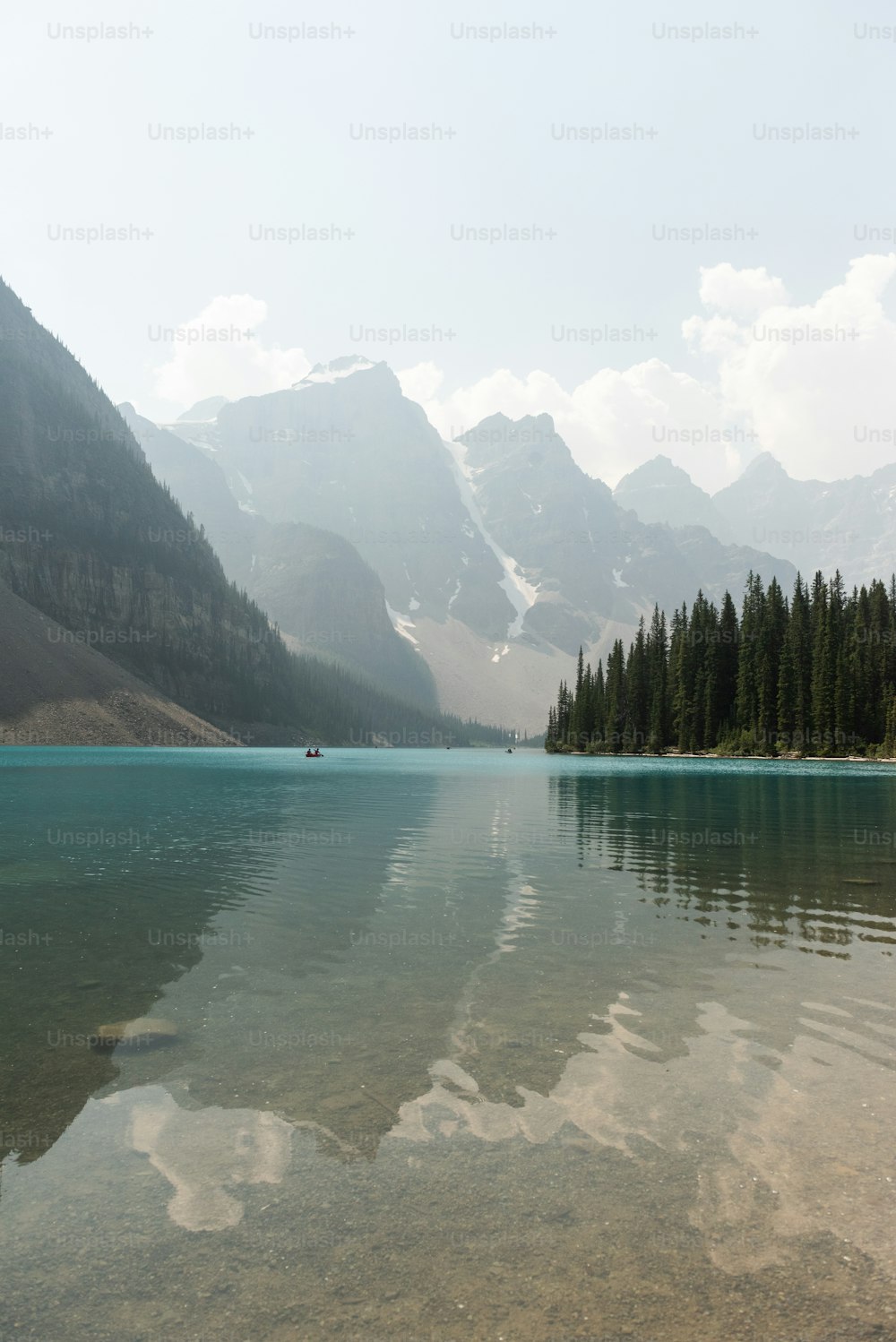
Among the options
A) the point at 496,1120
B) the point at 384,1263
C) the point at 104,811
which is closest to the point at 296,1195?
the point at 384,1263

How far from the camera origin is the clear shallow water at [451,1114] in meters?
5.51


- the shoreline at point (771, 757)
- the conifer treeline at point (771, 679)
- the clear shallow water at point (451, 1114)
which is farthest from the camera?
the conifer treeline at point (771, 679)

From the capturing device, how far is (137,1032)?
11.1 m

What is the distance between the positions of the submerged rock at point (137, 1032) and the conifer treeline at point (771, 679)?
12478 cm

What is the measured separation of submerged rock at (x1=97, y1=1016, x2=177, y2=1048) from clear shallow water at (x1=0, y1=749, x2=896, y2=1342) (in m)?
0.26

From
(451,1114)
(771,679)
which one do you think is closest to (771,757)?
(771,679)

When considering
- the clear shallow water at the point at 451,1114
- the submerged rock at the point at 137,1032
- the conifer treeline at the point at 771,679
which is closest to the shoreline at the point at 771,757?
the conifer treeline at the point at 771,679

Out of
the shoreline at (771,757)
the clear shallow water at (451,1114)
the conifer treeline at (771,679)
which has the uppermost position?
the conifer treeline at (771,679)

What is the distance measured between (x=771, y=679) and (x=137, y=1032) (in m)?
140

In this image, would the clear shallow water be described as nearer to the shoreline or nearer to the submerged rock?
the submerged rock

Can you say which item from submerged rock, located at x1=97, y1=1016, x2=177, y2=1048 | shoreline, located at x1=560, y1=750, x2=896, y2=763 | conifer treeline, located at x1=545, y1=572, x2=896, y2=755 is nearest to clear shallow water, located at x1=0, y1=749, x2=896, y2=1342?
submerged rock, located at x1=97, y1=1016, x2=177, y2=1048

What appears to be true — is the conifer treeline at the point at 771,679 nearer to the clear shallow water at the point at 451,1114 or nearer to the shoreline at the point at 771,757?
the shoreline at the point at 771,757

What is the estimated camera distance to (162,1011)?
12.0 metres

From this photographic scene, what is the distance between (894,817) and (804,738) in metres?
96.6
